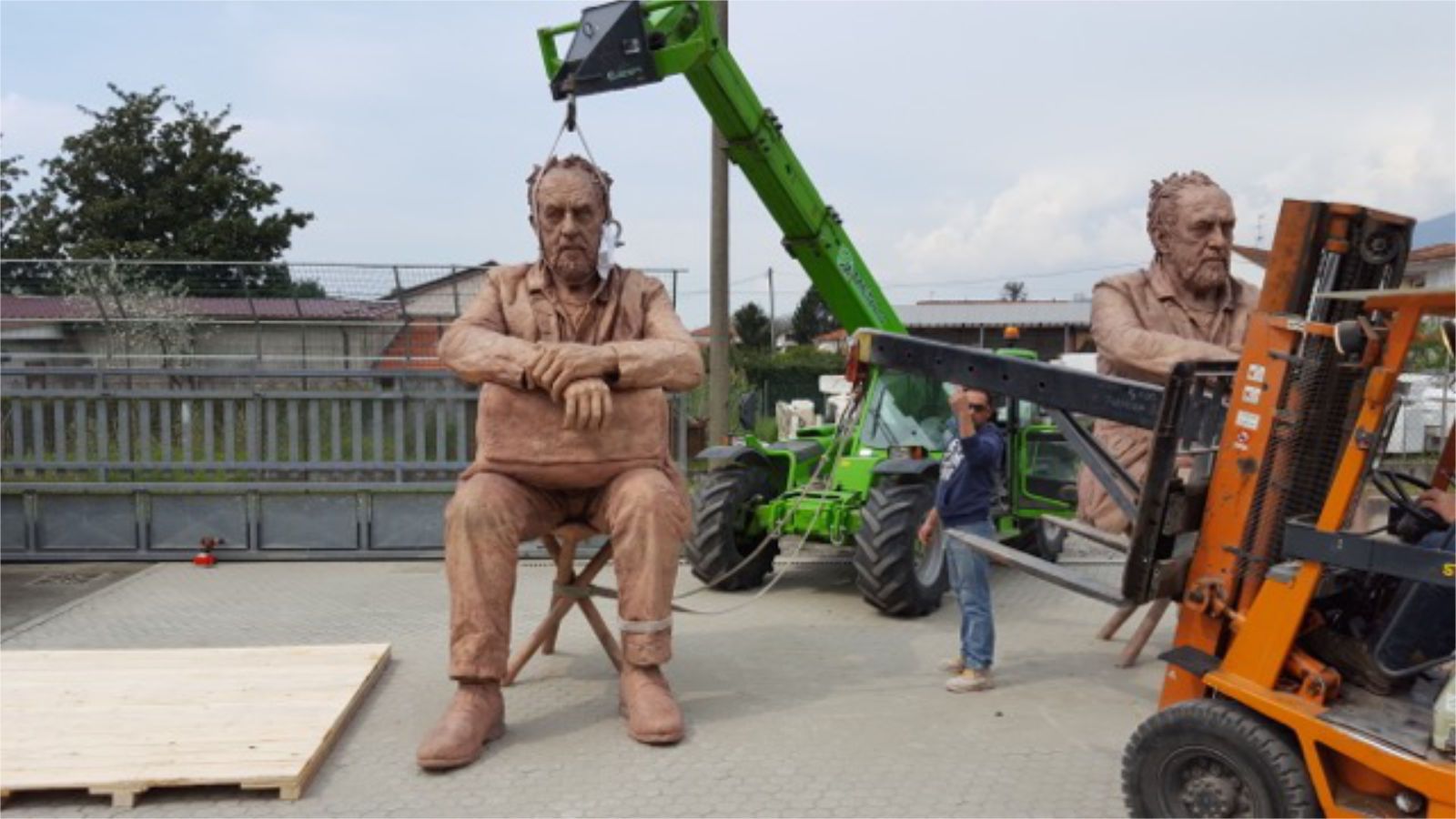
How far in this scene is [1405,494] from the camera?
10.8 feet

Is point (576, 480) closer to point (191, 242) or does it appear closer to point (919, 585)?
point (919, 585)

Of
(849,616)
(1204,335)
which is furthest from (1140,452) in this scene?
(849,616)

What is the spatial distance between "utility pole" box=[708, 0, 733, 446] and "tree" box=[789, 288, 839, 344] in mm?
40780

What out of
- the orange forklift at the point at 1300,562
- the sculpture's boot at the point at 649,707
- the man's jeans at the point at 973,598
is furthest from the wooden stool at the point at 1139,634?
the sculpture's boot at the point at 649,707

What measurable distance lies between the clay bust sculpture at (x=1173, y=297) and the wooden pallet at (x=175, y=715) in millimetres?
3143

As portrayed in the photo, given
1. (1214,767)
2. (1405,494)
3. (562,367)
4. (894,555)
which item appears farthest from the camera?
(894,555)

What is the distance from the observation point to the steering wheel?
304 centimetres

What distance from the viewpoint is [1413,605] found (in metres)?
2.97

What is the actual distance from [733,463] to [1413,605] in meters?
4.42

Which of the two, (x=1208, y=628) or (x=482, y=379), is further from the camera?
(x=482, y=379)

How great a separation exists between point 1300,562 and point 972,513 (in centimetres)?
185

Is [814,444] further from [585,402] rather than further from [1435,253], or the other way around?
[1435,253]

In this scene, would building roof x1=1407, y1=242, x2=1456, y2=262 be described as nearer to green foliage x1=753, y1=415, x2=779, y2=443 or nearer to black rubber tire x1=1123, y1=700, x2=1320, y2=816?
green foliage x1=753, y1=415, x2=779, y2=443

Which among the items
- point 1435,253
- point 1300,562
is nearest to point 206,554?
point 1300,562
